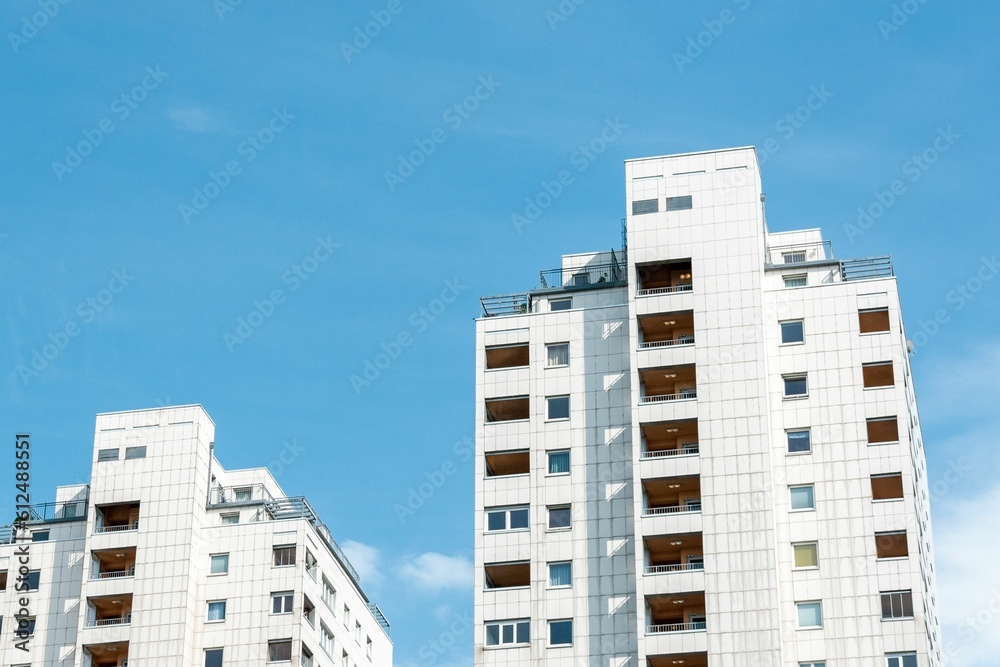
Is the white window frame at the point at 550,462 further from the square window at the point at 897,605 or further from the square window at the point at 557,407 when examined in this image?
the square window at the point at 897,605

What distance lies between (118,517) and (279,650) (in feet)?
55.0

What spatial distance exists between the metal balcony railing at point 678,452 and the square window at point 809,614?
11822 mm

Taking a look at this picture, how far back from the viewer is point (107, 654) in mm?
130000

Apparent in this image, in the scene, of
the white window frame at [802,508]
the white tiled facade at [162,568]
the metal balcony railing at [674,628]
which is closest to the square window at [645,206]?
the white window frame at [802,508]

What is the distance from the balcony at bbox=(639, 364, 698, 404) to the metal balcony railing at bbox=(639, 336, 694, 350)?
1679 mm

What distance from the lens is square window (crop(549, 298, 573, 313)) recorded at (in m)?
122

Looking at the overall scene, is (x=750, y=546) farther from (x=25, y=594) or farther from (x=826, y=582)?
(x=25, y=594)

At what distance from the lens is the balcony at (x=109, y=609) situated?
427 ft

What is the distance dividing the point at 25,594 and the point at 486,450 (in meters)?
41.3

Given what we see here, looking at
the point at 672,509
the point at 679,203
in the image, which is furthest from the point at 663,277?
the point at 672,509

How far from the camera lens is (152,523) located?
132 metres

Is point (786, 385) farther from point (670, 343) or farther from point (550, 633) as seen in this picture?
point (550, 633)

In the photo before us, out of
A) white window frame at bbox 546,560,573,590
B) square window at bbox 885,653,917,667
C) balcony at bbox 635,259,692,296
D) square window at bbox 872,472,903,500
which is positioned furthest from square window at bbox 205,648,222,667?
square window at bbox 885,653,917,667

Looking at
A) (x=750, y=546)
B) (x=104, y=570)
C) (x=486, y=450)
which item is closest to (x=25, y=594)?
(x=104, y=570)
